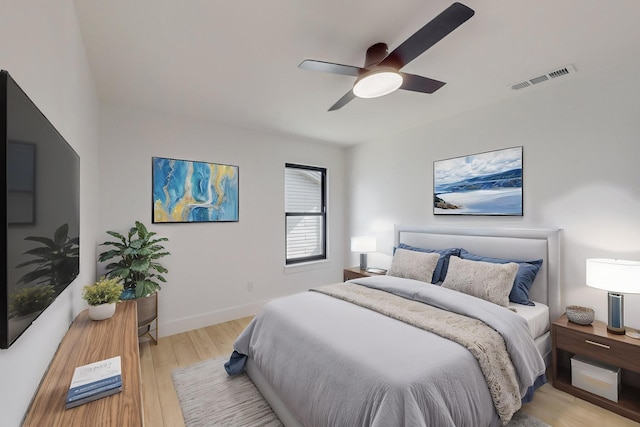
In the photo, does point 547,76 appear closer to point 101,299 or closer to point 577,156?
point 577,156

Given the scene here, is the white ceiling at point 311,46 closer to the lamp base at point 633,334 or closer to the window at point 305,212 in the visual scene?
the window at point 305,212

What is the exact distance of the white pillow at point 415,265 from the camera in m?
3.03

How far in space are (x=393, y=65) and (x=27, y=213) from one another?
6.21 feet

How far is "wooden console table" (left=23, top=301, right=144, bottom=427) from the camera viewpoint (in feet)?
3.22

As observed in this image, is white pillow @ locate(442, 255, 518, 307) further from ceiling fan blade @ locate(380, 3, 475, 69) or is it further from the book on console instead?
the book on console

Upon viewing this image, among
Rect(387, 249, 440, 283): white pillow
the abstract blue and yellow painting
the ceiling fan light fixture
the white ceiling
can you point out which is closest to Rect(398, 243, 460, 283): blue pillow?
Rect(387, 249, 440, 283): white pillow

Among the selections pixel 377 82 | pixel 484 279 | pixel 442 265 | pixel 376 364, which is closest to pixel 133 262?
pixel 376 364

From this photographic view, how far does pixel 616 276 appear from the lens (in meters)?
1.99

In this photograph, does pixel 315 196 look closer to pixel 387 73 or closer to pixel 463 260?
pixel 463 260

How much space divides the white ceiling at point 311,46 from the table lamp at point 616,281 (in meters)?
1.51

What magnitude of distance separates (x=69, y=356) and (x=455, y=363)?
1.92m

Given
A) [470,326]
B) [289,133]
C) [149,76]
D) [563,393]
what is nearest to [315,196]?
[289,133]

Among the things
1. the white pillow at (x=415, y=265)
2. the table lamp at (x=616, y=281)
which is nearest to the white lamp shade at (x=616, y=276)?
the table lamp at (x=616, y=281)

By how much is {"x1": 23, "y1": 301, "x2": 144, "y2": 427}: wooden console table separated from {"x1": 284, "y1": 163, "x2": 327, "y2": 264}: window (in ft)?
8.91
